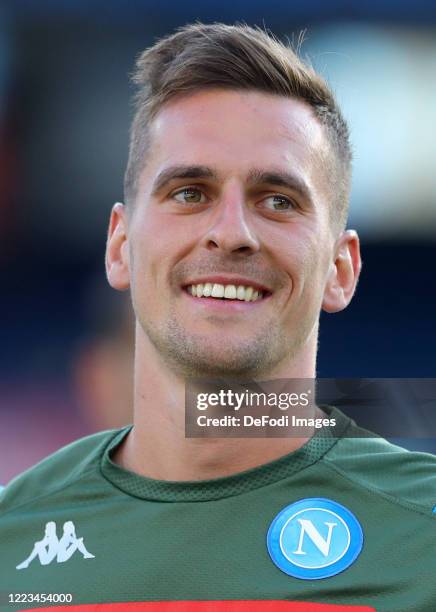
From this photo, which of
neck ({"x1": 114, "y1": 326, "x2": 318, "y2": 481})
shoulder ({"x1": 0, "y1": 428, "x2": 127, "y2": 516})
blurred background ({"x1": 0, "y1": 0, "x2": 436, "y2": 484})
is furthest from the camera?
blurred background ({"x1": 0, "y1": 0, "x2": 436, "y2": 484})

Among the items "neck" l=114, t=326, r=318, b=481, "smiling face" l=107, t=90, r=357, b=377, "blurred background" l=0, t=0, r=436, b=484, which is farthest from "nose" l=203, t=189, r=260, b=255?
"blurred background" l=0, t=0, r=436, b=484

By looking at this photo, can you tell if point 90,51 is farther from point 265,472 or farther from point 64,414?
point 265,472

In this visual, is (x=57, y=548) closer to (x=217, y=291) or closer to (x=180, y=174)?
(x=217, y=291)

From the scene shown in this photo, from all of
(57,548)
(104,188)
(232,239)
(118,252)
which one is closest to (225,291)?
(232,239)

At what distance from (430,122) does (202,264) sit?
3.83 m

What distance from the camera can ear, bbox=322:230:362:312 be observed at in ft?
7.00

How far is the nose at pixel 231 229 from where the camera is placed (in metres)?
1.83

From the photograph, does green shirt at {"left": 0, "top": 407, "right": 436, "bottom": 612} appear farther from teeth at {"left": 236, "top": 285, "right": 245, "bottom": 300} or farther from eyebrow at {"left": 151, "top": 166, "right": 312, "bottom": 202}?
eyebrow at {"left": 151, "top": 166, "right": 312, "bottom": 202}

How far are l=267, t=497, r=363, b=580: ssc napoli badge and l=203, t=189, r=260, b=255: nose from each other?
0.53 metres

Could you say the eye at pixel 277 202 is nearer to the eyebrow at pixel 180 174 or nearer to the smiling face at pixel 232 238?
the smiling face at pixel 232 238

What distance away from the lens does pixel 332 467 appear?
6.31ft

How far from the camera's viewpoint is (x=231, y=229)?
183 cm

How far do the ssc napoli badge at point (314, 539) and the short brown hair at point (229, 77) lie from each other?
67 cm

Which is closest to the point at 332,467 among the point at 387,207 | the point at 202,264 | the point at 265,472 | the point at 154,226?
the point at 265,472
